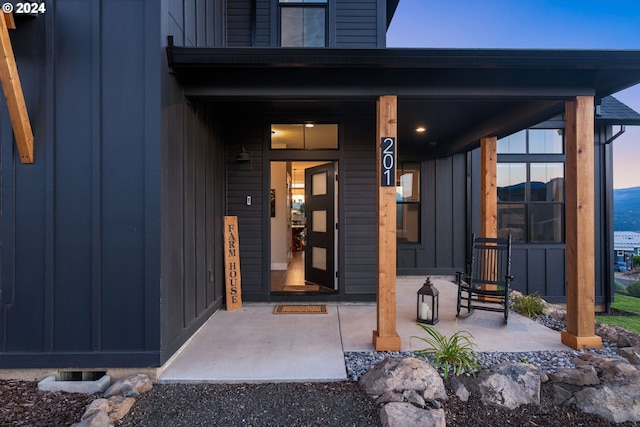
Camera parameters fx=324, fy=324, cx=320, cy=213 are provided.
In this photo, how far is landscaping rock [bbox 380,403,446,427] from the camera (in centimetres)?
201

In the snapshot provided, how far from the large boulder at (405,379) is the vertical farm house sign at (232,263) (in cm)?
242

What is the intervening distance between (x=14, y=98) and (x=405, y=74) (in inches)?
124

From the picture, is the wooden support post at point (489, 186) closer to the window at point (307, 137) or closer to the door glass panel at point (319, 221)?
the window at point (307, 137)

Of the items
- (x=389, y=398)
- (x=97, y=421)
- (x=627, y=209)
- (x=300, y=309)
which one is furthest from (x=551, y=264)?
(x=627, y=209)

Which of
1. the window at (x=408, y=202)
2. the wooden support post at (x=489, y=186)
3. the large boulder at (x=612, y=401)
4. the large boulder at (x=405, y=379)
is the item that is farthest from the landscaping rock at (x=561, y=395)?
the window at (x=408, y=202)

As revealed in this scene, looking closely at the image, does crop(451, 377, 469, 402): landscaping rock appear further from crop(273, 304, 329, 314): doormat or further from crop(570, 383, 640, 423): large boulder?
crop(273, 304, 329, 314): doormat

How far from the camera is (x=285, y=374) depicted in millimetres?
2613

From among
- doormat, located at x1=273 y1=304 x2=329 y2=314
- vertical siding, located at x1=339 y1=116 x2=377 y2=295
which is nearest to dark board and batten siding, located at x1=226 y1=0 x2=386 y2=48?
vertical siding, located at x1=339 y1=116 x2=377 y2=295

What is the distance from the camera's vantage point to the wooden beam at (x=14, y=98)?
2.33m

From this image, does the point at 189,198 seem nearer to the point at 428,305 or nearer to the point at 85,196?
the point at 85,196

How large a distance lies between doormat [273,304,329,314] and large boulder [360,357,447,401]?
178 cm

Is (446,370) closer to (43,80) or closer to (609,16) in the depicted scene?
(43,80)

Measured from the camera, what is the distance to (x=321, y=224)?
5.07 meters

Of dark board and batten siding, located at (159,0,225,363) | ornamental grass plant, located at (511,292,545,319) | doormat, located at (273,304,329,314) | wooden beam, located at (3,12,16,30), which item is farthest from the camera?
doormat, located at (273,304,329,314)
